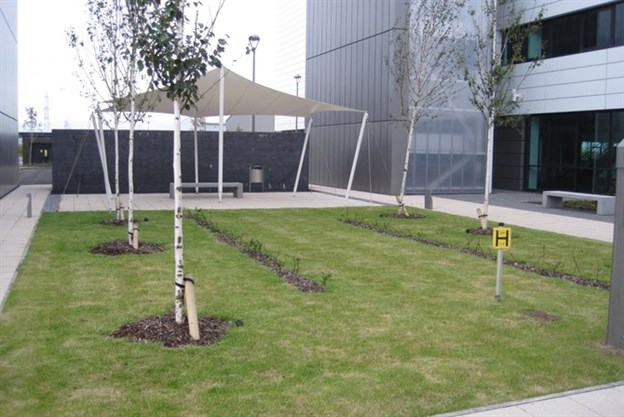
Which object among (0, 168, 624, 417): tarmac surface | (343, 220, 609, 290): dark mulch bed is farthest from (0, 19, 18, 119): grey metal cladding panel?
(343, 220, 609, 290): dark mulch bed

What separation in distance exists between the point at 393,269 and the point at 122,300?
4.13m

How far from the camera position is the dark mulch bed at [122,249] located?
1062cm

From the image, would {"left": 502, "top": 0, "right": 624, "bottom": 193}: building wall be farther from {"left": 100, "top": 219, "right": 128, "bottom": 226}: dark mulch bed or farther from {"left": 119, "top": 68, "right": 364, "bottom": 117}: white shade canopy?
{"left": 100, "top": 219, "right": 128, "bottom": 226}: dark mulch bed

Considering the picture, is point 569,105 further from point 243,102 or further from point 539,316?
point 539,316

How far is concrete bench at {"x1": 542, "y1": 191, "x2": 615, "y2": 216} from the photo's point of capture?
1853 cm

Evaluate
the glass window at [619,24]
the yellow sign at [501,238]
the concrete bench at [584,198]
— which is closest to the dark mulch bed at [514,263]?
the yellow sign at [501,238]

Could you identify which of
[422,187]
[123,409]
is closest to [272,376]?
[123,409]

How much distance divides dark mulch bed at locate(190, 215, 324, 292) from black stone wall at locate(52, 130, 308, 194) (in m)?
10.3

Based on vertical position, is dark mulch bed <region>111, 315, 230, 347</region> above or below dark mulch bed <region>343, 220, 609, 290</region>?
below

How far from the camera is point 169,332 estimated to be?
6148mm

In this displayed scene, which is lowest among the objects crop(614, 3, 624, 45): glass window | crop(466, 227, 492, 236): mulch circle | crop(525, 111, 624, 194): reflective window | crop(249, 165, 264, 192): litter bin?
crop(466, 227, 492, 236): mulch circle

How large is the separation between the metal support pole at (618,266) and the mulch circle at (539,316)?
112 cm

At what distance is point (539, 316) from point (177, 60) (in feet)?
15.6

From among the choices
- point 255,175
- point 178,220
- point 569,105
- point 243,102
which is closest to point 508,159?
point 569,105
